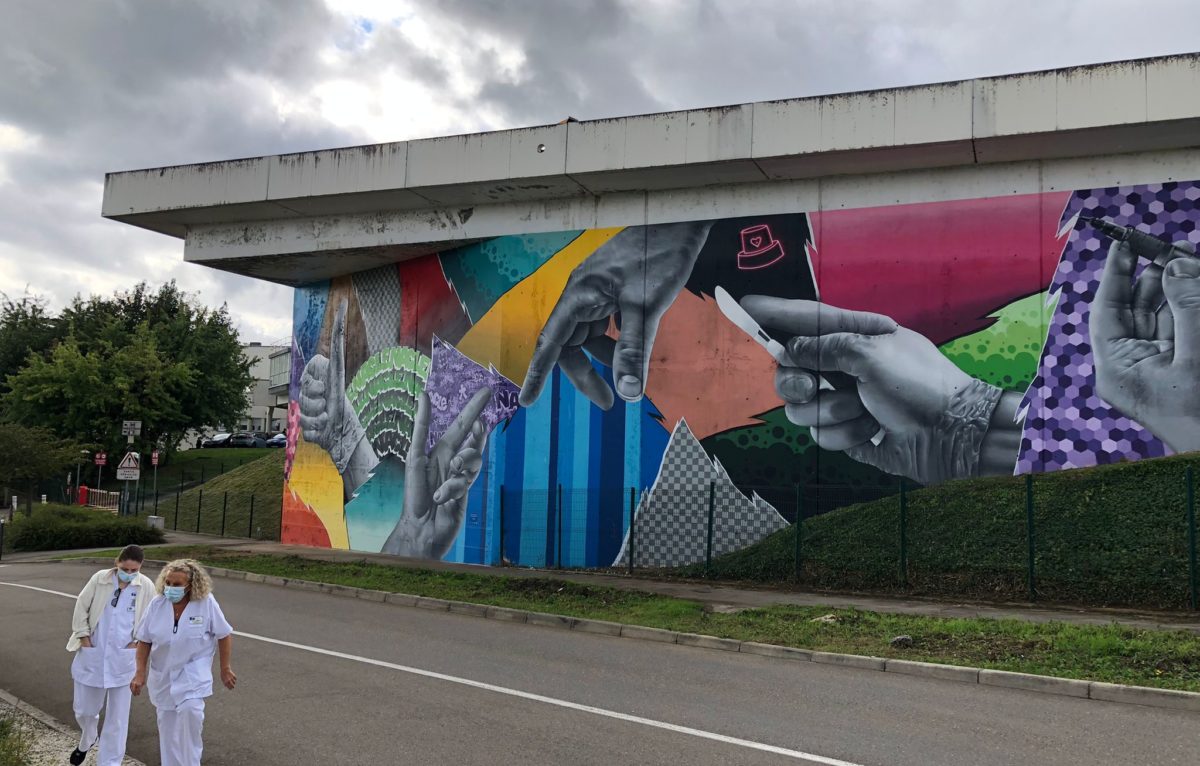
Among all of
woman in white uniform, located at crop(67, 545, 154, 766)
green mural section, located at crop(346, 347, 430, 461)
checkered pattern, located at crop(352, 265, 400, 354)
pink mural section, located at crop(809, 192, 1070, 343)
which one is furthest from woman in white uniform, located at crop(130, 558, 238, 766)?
checkered pattern, located at crop(352, 265, 400, 354)

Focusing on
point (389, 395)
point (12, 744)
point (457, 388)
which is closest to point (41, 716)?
point (12, 744)

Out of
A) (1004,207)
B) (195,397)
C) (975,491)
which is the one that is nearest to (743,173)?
(1004,207)

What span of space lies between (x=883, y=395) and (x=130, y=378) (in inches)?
1552

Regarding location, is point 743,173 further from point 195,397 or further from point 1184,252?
point 195,397

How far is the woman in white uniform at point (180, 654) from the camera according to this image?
558 centimetres

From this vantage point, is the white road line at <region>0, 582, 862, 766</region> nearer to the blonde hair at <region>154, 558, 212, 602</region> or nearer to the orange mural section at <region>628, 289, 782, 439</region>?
the blonde hair at <region>154, 558, 212, 602</region>

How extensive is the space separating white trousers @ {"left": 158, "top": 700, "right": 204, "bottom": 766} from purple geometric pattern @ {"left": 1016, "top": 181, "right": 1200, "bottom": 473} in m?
14.1


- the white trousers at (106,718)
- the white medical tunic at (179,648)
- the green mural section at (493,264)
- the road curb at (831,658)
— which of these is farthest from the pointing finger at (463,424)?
the white medical tunic at (179,648)

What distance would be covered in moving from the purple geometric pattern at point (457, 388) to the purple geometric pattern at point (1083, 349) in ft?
A: 34.3

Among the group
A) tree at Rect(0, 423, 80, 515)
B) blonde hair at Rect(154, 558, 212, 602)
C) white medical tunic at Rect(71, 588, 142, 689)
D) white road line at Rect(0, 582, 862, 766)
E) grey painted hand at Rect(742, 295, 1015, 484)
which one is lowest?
white road line at Rect(0, 582, 862, 766)

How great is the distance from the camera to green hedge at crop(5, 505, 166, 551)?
2638 centimetres

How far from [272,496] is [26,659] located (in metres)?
21.3

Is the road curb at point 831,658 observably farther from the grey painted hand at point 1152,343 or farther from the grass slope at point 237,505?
the grass slope at point 237,505

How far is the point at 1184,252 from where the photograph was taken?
50.0 ft
